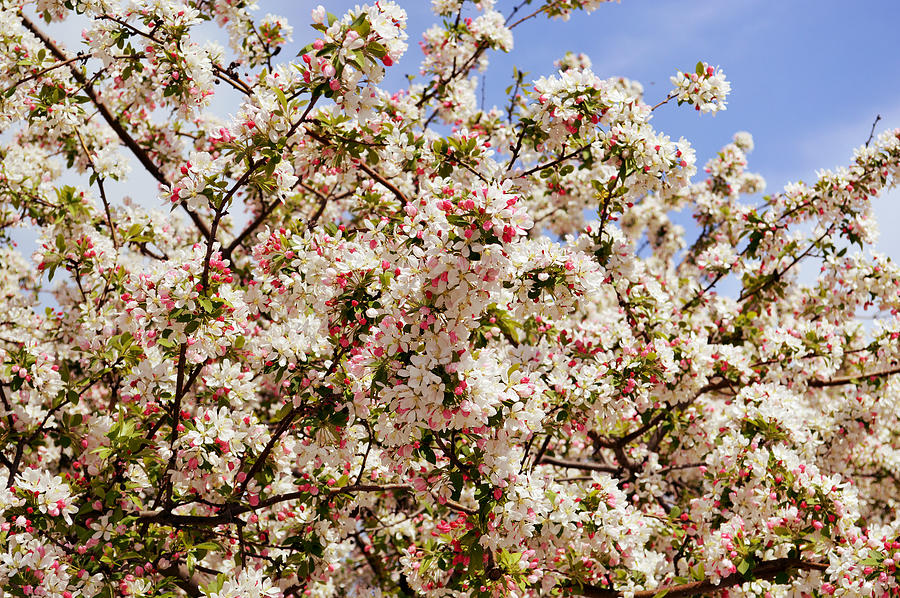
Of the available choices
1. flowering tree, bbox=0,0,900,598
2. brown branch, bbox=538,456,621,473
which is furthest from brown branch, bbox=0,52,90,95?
brown branch, bbox=538,456,621,473

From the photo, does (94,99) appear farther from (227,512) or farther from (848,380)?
(848,380)

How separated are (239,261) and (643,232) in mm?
7869

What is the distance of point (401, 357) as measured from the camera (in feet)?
8.68

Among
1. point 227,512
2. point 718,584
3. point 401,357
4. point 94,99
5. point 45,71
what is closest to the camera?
point 401,357

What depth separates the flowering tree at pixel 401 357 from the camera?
286 cm

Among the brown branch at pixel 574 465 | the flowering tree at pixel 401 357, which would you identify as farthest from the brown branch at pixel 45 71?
the brown branch at pixel 574 465

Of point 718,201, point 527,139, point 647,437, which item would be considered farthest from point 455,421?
point 718,201

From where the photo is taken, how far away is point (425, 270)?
2.61 metres

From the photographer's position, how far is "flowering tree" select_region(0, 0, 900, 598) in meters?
2.86

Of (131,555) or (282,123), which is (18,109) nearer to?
(282,123)

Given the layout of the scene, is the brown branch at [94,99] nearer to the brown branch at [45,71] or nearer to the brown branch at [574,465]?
the brown branch at [45,71]

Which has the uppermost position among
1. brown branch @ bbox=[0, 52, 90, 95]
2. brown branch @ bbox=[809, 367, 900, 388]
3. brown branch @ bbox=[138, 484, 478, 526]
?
brown branch @ bbox=[0, 52, 90, 95]

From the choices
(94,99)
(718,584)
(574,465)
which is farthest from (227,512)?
→ (94,99)

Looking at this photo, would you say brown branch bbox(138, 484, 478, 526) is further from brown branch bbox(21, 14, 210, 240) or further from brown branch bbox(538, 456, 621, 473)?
brown branch bbox(21, 14, 210, 240)
